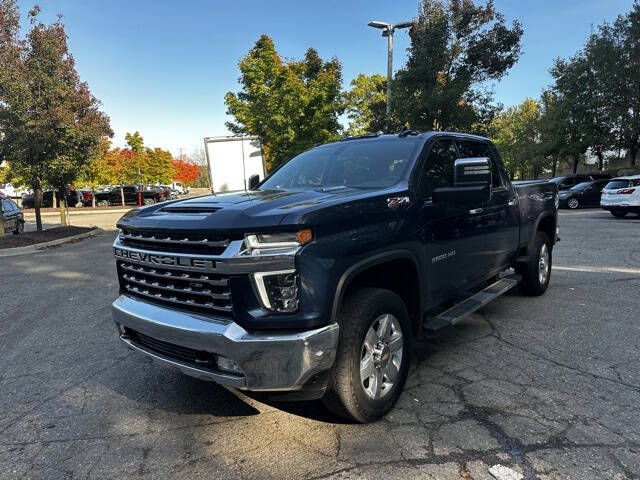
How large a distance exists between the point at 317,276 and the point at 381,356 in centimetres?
85

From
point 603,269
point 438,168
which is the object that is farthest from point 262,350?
point 603,269

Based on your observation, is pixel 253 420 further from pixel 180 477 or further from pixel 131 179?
pixel 131 179

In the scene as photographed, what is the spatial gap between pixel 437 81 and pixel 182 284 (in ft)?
70.3

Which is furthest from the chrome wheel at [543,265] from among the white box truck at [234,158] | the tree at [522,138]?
the tree at [522,138]

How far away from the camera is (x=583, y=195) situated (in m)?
22.8

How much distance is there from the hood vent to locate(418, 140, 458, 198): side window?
5.20 ft

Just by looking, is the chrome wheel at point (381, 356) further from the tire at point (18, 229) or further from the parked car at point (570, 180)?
the parked car at point (570, 180)

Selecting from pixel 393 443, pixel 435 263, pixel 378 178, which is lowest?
pixel 393 443

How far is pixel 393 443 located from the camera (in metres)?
2.79

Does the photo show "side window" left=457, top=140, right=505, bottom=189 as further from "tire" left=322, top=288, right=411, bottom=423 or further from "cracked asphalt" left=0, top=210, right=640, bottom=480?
"tire" left=322, top=288, right=411, bottom=423

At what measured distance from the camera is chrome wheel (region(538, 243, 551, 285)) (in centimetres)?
602

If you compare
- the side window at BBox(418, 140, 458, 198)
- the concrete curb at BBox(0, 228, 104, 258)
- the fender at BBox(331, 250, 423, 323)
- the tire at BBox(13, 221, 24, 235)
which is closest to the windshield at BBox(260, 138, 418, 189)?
the side window at BBox(418, 140, 458, 198)

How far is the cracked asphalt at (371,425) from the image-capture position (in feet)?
8.57

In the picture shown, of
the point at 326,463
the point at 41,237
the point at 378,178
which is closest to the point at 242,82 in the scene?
the point at 41,237
